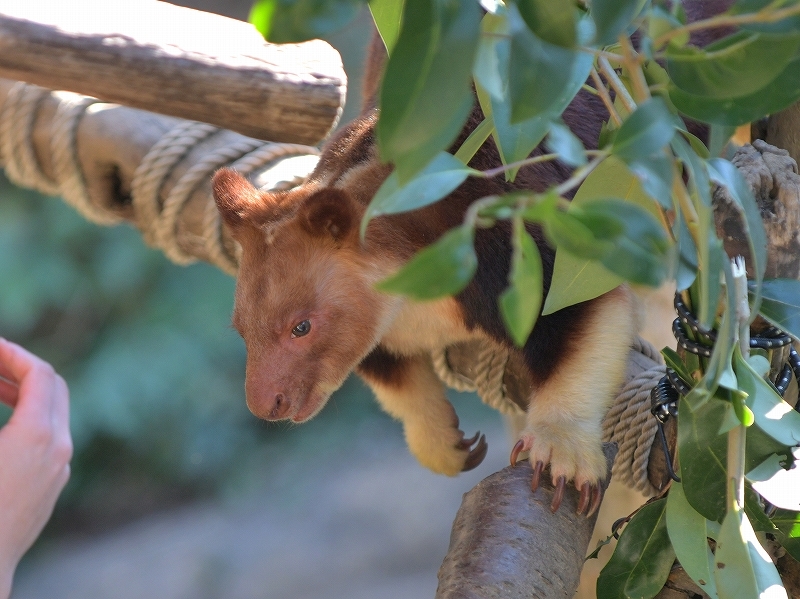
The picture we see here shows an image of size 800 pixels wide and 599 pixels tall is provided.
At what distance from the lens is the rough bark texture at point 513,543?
0.93m

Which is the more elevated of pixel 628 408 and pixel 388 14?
pixel 388 14

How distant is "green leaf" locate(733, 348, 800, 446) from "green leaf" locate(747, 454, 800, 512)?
1.9 inches

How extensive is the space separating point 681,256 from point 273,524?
3.88m

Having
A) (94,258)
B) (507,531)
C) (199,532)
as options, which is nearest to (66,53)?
(507,531)

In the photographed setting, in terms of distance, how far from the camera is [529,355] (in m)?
1.36

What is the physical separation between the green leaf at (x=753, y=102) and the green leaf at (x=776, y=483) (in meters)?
0.37

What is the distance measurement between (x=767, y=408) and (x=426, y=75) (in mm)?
494

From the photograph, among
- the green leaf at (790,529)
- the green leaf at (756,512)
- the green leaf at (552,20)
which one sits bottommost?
the green leaf at (790,529)

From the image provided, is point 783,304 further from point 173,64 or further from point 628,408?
point 173,64

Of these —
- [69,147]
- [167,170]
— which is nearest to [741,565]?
[167,170]

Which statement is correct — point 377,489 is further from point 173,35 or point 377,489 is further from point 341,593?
point 173,35

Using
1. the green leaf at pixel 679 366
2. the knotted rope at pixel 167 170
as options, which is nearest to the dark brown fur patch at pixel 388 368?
the knotted rope at pixel 167 170

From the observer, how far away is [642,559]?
0.94 meters

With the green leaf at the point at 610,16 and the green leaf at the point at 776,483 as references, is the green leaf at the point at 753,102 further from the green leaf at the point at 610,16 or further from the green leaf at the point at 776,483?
the green leaf at the point at 776,483
